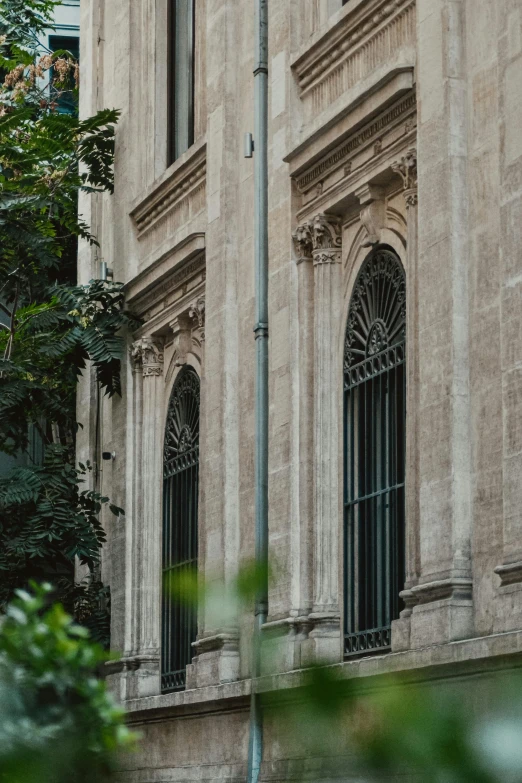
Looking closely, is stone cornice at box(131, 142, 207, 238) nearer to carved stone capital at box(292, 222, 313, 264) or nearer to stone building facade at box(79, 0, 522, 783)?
stone building facade at box(79, 0, 522, 783)

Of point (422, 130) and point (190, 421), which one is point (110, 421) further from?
point (422, 130)

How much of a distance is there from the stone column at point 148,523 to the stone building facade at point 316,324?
23 mm

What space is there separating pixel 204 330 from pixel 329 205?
3.36 m

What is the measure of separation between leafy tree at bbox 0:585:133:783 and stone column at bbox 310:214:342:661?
11.2 m

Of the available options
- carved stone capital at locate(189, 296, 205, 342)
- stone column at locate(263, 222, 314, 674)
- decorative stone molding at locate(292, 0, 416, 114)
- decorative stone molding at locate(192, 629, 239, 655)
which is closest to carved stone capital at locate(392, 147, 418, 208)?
decorative stone molding at locate(292, 0, 416, 114)

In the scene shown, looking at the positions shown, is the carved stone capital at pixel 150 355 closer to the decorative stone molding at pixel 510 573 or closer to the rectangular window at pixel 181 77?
the rectangular window at pixel 181 77

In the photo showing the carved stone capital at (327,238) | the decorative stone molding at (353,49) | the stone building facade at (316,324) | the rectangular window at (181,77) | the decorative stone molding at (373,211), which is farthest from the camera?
the rectangular window at (181,77)

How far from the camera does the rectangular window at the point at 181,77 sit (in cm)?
1720

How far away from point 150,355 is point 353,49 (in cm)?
559

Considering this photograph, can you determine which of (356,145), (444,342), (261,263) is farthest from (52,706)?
(261,263)

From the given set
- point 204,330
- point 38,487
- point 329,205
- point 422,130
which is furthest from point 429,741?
point 38,487

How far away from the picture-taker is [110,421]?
1803 cm

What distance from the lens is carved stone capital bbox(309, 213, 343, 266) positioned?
12906 mm

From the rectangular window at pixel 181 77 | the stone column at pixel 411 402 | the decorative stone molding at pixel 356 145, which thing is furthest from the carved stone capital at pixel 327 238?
the rectangular window at pixel 181 77
